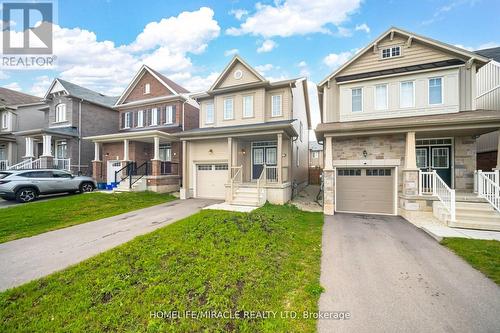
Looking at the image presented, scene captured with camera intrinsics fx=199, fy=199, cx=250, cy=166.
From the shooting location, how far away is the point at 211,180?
44.0 feet

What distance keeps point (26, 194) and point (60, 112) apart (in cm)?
1107

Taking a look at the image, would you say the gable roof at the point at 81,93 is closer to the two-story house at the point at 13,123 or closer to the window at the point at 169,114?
the two-story house at the point at 13,123

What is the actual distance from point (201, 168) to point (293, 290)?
11.2 meters

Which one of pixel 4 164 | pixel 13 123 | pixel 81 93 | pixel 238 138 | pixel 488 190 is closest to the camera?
pixel 488 190

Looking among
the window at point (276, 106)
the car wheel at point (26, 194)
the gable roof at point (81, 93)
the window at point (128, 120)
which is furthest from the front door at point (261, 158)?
the gable roof at point (81, 93)

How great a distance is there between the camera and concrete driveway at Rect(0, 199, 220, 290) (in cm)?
421

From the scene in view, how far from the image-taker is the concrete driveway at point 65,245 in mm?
4205

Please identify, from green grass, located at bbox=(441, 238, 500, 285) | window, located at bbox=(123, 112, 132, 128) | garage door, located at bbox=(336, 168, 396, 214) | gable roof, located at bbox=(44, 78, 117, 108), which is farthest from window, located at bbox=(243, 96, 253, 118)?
gable roof, located at bbox=(44, 78, 117, 108)

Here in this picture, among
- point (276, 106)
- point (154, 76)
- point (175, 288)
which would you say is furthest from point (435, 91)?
point (154, 76)

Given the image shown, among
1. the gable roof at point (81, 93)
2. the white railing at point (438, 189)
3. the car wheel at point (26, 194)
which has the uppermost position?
the gable roof at point (81, 93)

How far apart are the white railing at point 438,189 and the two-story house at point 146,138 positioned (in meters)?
14.7

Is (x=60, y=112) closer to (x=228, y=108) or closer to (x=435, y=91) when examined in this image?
(x=228, y=108)

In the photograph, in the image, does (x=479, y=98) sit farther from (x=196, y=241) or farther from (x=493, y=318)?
(x=196, y=241)

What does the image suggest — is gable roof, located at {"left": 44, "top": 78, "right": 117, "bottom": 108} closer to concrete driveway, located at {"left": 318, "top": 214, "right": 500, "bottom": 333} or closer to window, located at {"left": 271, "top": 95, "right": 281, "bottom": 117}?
window, located at {"left": 271, "top": 95, "right": 281, "bottom": 117}
